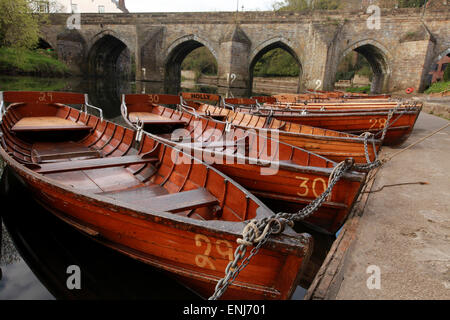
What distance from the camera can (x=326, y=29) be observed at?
2423cm

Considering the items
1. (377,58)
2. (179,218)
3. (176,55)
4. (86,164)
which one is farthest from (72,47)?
(179,218)

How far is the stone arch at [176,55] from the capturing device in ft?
94.7

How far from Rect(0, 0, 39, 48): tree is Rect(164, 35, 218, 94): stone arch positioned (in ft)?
41.7

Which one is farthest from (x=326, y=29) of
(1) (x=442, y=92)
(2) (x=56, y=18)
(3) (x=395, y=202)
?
(2) (x=56, y=18)

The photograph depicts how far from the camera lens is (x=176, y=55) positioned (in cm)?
3272

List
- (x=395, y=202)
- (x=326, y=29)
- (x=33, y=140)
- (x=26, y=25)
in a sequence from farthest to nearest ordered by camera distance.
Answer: (x=26, y=25) → (x=326, y=29) → (x=33, y=140) → (x=395, y=202)

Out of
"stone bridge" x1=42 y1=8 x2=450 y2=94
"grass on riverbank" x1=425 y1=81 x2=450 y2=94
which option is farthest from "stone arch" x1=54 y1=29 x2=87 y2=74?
"grass on riverbank" x1=425 y1=81 x2=450 y2=94

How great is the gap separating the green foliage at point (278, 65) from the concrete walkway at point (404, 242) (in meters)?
36.2

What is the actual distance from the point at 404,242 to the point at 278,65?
40129 mm

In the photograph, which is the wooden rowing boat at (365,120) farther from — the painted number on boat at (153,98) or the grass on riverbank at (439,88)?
the grass on riverbank at (439,88)

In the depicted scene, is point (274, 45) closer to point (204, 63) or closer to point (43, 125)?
point (204, 63)

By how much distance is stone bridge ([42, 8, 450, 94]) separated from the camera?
2347 cm
